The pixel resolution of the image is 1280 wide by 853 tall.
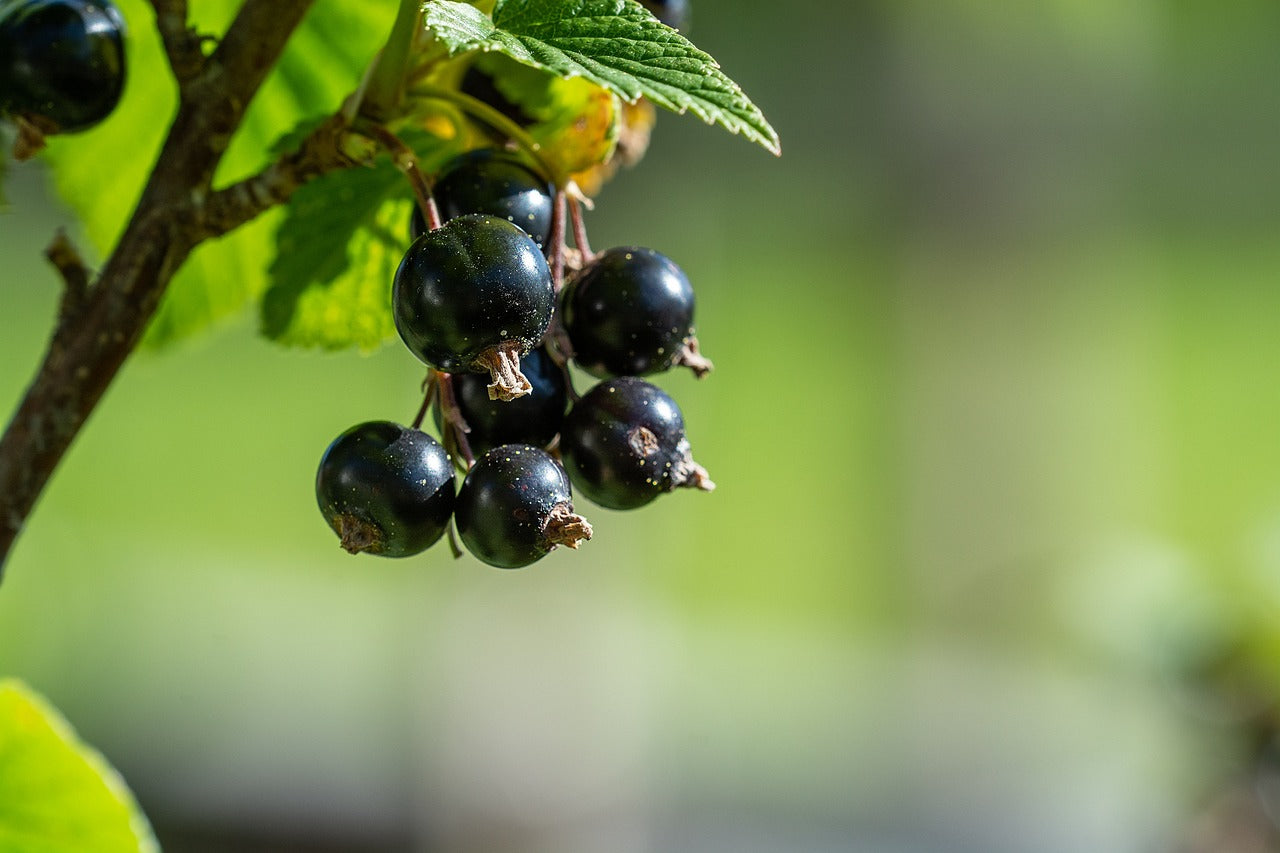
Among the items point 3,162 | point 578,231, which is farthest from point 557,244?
point 3,162

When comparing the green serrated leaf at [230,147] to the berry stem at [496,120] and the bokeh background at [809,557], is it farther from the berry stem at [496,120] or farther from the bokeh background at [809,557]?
the bokeh background at [809,557]

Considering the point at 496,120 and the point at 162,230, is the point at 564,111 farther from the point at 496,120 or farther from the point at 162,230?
the point at 162,230

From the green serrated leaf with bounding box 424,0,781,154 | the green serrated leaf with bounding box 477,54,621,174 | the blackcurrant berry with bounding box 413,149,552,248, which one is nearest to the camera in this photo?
the green serrated leaf with bounding box 424,0,781,154

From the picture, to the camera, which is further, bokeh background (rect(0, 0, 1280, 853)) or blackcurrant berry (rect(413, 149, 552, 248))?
bokeh background (rect(0, 0, 1280, 853))

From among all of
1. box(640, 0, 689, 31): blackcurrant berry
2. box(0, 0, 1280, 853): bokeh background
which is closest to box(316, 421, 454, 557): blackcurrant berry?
box(640, 0, 689, 31): blackcurrant berry

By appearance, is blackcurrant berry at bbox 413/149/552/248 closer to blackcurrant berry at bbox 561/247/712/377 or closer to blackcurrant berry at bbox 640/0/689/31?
blackcurrant berry at bbox 561/247/712/377

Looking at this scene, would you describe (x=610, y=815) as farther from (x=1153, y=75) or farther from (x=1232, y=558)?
(x=1153, y=75)
